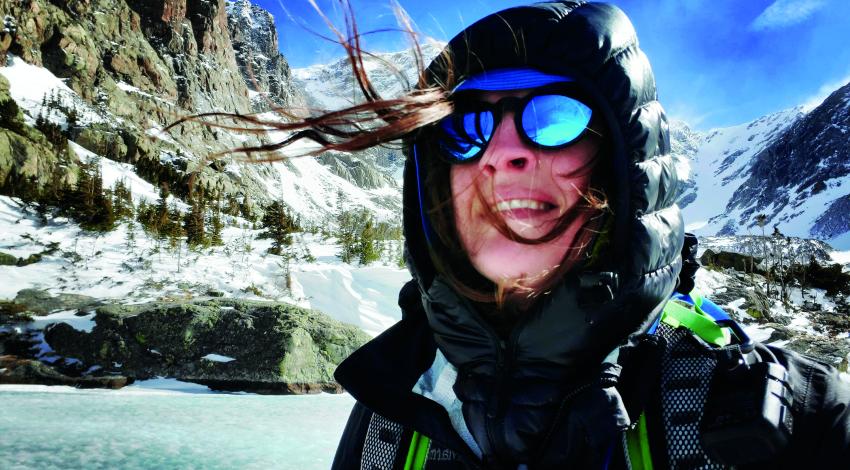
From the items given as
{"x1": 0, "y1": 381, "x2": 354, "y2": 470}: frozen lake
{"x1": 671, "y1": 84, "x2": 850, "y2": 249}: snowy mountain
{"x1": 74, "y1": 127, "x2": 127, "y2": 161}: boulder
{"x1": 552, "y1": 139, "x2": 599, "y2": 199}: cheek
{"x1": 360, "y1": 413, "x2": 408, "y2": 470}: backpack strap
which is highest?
{"x1": 671, "y1": 84, "x2": 850, "y2": 249}: snowy mountain

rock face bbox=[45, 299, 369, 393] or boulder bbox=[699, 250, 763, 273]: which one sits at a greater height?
boulder bbox=[699, 250, 763, 273]

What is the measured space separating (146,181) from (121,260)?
96.7 feet

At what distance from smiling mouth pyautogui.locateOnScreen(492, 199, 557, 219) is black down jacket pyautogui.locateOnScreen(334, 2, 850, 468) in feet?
0.57

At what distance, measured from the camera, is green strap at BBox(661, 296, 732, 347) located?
0.99 m

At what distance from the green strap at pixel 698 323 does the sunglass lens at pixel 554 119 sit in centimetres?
50

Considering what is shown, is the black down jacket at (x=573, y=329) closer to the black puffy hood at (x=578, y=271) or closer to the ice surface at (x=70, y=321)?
the black puffy hood at (x=578, y=271)

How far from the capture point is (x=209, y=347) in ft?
35.4

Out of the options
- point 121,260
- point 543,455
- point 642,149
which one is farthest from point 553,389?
point 121,260

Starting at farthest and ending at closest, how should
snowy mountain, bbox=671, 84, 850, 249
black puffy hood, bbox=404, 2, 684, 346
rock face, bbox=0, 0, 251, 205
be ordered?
snowy mountain, bbox=671, 84, 850, 249 < rock face, bbox=0, 0, 251, 205 < black puffy hood, bbox=404, 2, 684, 346

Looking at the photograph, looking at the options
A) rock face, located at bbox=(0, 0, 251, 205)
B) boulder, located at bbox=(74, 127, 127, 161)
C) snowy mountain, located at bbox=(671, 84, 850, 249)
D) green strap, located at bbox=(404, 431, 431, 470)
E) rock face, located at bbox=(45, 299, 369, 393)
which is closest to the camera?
green strap, located at bbox=(404, 431, 431, 470)

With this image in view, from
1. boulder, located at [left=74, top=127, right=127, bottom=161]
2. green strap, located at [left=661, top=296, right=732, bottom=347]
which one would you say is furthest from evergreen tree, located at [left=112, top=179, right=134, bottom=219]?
green strap, located at [left=661, top=296, right=732, bottom=347]

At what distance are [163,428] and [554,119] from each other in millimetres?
8171

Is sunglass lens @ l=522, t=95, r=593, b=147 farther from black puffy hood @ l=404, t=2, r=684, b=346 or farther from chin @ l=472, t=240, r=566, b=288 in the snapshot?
chin @ l=472, t=240, r=566, b=288

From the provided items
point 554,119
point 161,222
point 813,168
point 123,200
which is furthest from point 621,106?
Answer: point 813,168
